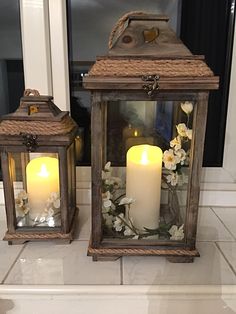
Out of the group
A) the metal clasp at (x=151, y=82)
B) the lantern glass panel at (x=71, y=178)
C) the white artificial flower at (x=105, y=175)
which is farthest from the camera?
the lantern glass panel at (x=71, y=178)

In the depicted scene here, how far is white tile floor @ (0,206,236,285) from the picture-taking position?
0.75 m

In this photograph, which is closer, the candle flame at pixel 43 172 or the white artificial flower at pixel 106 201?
the white artificial flower at pixel 106 201

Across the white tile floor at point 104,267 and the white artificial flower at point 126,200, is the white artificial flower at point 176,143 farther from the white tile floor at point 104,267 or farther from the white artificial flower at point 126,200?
the white tile floor at point 104,267

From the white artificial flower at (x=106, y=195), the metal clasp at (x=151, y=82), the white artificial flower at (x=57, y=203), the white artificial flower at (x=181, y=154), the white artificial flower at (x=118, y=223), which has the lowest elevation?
the white artificial flower at (x=118, y=223)

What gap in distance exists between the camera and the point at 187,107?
734 mm

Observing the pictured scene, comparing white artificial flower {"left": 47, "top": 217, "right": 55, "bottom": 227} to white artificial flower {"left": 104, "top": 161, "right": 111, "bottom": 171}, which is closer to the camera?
white artificial flower {"left": 104, "top": 161, "right": 111, "bottom": 171}

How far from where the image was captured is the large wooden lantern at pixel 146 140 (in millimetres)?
699

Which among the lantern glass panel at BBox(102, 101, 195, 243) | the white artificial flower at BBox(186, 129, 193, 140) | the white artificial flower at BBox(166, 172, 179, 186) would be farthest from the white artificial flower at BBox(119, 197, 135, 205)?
the white artificial flower at BBox(186, 129, 193, 140)

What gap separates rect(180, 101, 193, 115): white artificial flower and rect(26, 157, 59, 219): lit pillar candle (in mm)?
369

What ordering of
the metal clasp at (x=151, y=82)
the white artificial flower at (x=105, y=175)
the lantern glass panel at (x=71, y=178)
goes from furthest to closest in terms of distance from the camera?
the lantern glass panel at (x=71, y=178)
the white artificial flower at (x=105, y=175)
the metal clasp at (x=151, y=82)

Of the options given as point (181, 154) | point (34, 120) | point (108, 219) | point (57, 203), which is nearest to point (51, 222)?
point (57, 203)

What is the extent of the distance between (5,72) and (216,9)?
72 cm

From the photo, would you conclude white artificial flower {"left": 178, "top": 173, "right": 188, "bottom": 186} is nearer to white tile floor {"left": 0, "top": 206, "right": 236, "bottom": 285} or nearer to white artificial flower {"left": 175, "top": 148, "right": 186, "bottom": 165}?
white artificial flower {"left": 175, "top": 148, "right": 186, "bottom": 165}

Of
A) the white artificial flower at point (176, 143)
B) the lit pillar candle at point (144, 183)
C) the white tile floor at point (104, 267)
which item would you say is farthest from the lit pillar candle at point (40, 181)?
the white artificial flower at point (176, 143)
